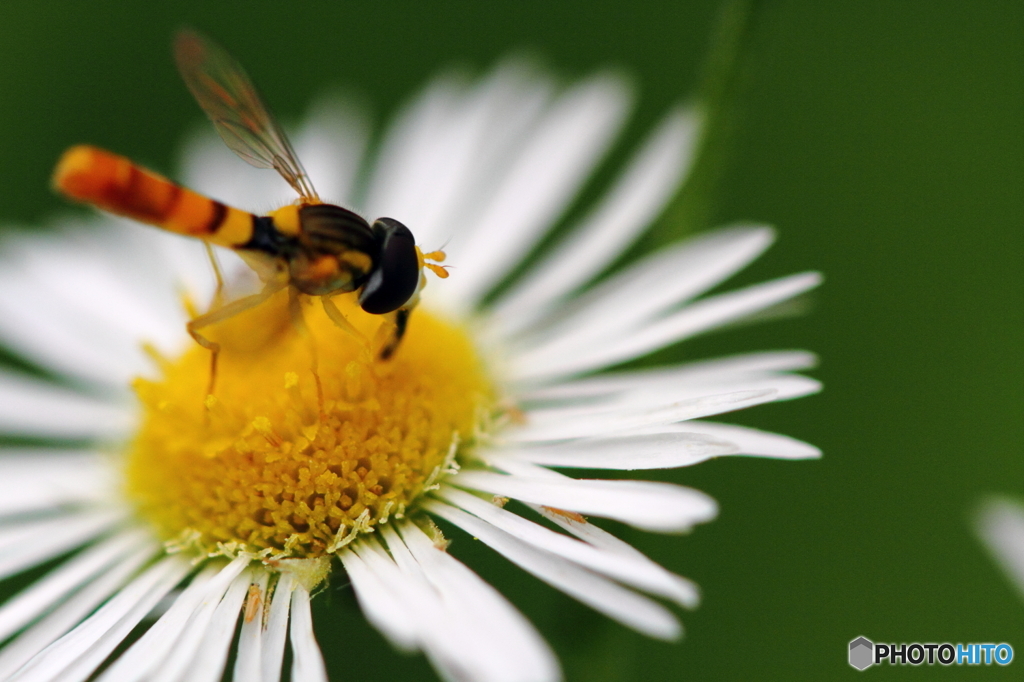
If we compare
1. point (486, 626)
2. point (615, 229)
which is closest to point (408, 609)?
point (486, 626)

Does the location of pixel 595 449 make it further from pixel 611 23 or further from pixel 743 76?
pixel 611 23

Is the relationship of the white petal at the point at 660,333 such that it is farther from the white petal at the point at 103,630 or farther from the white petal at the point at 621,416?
the white petal at the point at 103,630

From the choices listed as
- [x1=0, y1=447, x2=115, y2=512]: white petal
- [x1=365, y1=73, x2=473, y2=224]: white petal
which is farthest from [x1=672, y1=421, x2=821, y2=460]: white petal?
[x1=365, y1=73, x2=473, y2=224]: white petal

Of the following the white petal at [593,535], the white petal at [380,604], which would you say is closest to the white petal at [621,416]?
the white petal at [593,535]

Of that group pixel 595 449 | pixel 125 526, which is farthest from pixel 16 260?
pixel 595 449

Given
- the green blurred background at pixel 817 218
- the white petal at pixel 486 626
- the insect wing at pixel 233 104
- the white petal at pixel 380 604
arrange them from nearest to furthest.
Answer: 1. the white petal at pixel 486 626
2. the white petal at pixel 380 604
3. the insect wing at pixel 233 104
4. the green blurred background at pixel 817 218

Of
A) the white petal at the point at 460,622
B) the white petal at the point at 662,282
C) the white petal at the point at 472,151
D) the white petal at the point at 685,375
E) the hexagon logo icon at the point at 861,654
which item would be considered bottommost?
the white petal at the point at 460,622

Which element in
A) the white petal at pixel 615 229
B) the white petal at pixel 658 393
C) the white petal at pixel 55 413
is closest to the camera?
the white petal at pixel 658 393
